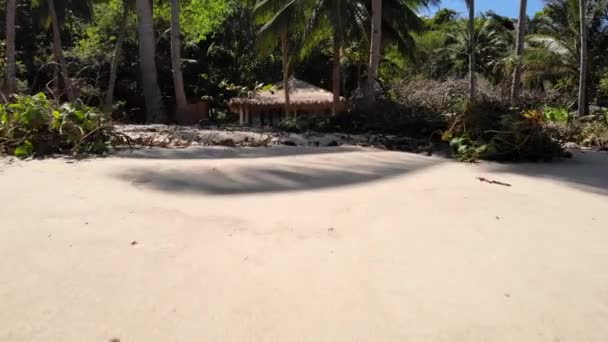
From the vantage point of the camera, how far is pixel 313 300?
7.57ft

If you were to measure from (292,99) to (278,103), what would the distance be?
2.19 ft

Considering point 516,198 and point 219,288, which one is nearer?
point 219,288

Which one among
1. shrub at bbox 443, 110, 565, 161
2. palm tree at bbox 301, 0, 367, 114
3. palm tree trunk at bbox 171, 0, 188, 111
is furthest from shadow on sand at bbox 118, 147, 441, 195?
palm tree at bbox 301, 0, 367, 114

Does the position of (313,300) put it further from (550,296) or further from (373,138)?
(373,138)

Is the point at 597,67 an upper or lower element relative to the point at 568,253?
upper

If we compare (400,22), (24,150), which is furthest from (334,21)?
(24,150)

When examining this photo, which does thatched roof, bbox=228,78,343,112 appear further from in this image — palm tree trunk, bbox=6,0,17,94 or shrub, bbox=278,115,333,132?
palm tree trunk, bbox=6,0,17,94

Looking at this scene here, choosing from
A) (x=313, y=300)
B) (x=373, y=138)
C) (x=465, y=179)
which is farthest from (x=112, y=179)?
(x=373, y=138)

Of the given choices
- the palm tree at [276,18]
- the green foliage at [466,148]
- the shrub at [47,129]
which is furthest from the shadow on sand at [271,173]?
the palm tree at [276,18]

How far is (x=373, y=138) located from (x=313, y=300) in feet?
22.7

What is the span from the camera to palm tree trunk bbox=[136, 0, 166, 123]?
11.8 metres

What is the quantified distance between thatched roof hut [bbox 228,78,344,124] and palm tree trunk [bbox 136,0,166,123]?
1013 centimetres

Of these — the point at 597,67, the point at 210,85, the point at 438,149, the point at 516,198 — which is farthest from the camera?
the point at 210,85

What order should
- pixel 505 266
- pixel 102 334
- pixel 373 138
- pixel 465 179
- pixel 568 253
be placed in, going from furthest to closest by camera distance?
pixel 373 138
pixel 465 179
pixel 568 253
pixel 505 266
pixel 102 334
